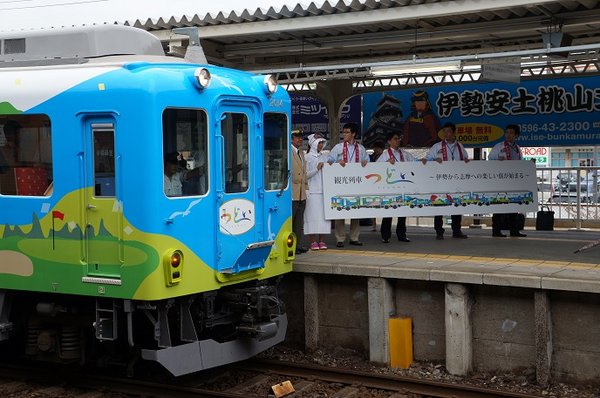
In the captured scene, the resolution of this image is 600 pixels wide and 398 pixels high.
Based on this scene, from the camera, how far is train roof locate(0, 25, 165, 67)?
7.73m

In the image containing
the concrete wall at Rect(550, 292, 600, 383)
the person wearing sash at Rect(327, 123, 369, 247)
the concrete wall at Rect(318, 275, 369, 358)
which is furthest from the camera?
the person wearing sash at Rect(327, 123, 369, 247)

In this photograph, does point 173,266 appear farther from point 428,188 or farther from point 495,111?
point 495,111

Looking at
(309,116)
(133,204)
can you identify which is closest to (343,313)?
(133,204)

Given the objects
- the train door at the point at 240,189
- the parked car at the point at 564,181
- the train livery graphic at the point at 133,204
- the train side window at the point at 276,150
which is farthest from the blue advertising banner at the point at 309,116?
the train door at the point at 240,189

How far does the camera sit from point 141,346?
24.9 ft

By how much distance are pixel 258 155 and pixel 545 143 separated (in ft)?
32.4

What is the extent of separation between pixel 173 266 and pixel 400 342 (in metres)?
3.02

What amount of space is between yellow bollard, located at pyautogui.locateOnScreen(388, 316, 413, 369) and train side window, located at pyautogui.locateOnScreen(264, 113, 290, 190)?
2.00m

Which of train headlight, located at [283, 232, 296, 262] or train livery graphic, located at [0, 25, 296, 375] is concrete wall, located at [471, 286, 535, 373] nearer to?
train headlight, located at [283, 232, 296, 262]

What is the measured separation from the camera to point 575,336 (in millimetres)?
7691

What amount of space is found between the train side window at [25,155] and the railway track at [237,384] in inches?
84.0

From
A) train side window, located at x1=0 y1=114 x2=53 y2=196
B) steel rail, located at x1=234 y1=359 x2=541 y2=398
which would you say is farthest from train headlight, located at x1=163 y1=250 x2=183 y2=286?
steel rail, located at x1=234 y1=359 x2=541 y2=398

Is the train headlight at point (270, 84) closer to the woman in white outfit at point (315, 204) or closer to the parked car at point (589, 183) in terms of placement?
the woman in white outfit at point (315, 204)

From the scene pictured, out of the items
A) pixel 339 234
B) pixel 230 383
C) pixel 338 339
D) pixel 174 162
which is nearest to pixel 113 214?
pixel 174 162
